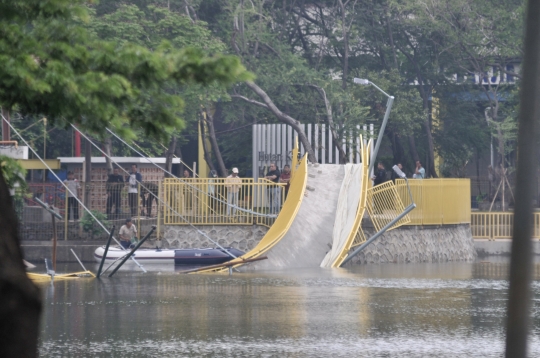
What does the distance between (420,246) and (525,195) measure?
80.5ft

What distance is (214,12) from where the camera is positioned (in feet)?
126

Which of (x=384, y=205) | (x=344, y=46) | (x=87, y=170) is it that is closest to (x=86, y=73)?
(x=384, y=205)

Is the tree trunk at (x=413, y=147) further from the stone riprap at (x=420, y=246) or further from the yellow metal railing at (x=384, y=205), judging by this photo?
the yellow metal railing at (x=384, y=205)

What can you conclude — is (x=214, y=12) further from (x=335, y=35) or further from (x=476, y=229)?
(x=476, y=229)

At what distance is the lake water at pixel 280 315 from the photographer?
42.8ft

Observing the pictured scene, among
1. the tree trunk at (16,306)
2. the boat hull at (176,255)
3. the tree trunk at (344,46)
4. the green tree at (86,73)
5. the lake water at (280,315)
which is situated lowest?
the lake water at (280,315)

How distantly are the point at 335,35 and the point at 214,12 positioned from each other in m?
5.05

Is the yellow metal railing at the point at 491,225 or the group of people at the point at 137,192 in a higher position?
the group of people at the point at 137,192

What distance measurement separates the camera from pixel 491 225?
33031 mm

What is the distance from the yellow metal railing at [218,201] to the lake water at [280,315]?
149 inches

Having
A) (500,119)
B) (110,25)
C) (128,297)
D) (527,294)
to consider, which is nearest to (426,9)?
(500,119)

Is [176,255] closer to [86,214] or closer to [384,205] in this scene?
[86,214]

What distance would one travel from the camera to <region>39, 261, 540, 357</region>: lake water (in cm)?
1305

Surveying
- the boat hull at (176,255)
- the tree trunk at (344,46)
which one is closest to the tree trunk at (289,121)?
the tree trunk at (344,46)
